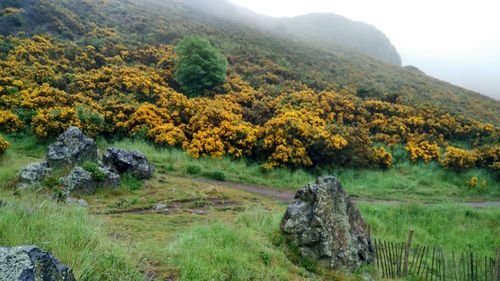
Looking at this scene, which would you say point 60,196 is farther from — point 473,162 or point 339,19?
point 339,19

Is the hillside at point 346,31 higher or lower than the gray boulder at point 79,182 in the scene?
higher

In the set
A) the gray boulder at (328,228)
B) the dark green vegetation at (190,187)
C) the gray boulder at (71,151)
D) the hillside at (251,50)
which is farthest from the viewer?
the hillside at (251,50)

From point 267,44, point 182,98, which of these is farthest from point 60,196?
point 267,44

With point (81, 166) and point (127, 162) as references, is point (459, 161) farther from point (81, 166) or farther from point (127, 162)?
point (81, 166)

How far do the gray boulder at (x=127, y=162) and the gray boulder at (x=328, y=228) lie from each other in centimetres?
637

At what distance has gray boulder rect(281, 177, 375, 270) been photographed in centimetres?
938

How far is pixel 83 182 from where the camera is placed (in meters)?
12.1

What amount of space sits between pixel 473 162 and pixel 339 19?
10721 cm

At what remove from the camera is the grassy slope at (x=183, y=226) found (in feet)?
18.6

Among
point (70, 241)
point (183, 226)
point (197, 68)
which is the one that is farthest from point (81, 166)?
point (197, 68)

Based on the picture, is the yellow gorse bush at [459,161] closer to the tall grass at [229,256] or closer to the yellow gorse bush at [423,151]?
the yellow gorse bush at [423,151]

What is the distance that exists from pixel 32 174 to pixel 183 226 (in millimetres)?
5362

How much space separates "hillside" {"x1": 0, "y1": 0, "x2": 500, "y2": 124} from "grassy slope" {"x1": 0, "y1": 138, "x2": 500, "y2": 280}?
17.0 metres

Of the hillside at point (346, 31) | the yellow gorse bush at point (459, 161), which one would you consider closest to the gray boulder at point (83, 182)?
the yellow gorse bush at point (459, 161)
